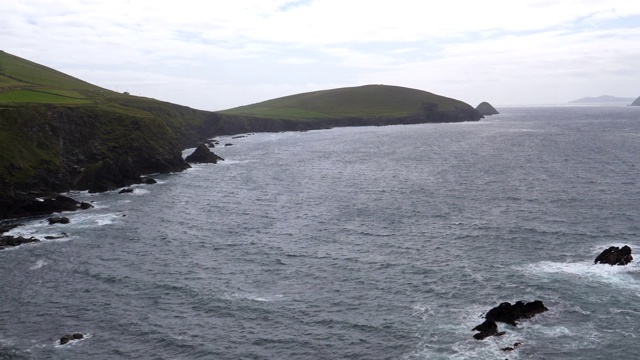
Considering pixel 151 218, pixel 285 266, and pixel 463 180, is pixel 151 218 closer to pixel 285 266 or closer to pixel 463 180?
pixel 285 266

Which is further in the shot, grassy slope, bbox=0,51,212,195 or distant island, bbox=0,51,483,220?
grassy slope, bbox=0,51,212,195

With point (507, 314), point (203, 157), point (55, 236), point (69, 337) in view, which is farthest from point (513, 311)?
point (203, 157)

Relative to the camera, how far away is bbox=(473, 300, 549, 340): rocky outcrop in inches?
1847

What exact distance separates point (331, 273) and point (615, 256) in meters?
32.0

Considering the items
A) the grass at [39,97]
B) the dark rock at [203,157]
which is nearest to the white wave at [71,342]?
the grass at [39,97]

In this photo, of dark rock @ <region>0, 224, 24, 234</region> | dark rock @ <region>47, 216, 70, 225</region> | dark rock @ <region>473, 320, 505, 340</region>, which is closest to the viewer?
dark rock @ <region>473, 320, 505, 340</region>

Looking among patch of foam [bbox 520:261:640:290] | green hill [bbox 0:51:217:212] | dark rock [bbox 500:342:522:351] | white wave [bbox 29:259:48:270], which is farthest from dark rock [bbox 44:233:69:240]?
dark rock [bbox 500:342:522:351]

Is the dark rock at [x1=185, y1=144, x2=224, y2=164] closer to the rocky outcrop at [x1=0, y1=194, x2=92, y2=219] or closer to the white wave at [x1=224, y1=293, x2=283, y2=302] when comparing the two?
the rocky outcrop at [x1=0, y1=194, x2=92, y2=219]

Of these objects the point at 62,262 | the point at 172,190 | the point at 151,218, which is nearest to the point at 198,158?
the point at 172,190

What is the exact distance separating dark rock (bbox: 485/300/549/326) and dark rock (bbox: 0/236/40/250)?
63.0 meters

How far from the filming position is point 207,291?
59375mm

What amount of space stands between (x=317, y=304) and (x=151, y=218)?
46.3 m

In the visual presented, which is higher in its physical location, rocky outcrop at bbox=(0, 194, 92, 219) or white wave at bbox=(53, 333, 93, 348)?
rocky outcrop at bbox=(0, 194, 92, 219)

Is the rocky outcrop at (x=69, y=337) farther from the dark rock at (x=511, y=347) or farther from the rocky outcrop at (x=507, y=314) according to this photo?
the dark rock at (x=511, y=347)
